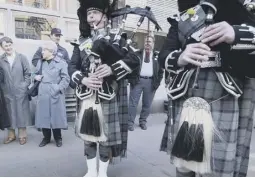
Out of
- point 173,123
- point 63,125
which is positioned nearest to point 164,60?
point 173,123

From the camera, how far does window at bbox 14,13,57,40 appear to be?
17.3ft

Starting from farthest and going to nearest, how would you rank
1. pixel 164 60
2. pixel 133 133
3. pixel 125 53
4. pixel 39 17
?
pixel 39 17 < pixel 133 133 < pixel 125 53 < pixel 164 60

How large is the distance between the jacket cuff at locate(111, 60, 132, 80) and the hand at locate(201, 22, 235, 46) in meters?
1.20

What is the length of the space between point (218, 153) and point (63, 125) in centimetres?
298

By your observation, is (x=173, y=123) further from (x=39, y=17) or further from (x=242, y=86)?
(x=39, y=17)

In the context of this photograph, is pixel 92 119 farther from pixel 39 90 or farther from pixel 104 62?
pixel 39 90

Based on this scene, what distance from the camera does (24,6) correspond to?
5.26 metres

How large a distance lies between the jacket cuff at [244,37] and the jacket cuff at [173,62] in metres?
0.31

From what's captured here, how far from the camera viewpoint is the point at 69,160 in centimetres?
359

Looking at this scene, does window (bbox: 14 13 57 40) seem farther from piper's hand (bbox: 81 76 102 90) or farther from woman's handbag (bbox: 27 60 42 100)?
piper's hand (bbox: 81 76 102 90)

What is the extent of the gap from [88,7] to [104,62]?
53 centimetres

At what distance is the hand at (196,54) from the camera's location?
1389 mm

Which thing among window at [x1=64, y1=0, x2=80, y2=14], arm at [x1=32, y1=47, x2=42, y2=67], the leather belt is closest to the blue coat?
arm at [x1=32, y1=47, x2=42, y2=67]

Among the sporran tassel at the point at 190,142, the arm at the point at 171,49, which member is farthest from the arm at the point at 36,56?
the sporran tassel at the point at 190,142
